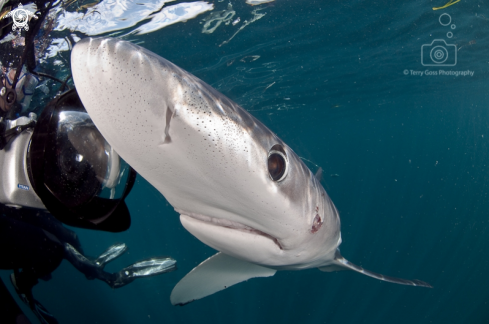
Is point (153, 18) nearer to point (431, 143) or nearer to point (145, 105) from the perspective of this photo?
point (145, 105)

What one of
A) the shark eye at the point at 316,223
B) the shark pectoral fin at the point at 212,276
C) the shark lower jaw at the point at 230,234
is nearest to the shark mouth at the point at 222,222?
the shark lower jaw at the point at 230,234

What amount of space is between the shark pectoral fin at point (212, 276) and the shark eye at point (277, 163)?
1884 millimetres

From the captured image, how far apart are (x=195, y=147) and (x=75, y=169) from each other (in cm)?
112

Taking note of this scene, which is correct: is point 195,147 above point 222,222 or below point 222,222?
above

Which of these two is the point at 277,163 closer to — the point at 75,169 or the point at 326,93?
the point at 75,169

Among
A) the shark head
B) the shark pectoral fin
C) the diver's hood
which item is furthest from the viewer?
the shark pectoral fin

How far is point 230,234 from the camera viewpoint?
1.76 m

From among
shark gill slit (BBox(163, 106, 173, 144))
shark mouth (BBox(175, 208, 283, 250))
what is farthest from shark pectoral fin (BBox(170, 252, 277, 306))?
shark gill slit (BBox(163, 106, 173, 144))

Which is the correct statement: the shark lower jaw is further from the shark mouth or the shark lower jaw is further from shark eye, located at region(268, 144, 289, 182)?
shark eye, located at region(268, 144, 289, 182)

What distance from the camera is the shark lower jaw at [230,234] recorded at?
1.74 metres

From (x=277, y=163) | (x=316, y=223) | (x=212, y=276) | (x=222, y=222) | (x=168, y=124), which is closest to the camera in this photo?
(x=168, y=124)

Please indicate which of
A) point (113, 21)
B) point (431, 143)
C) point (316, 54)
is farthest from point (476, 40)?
point (431, 143)

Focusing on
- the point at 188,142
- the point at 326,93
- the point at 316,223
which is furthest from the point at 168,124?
the point at 326,93

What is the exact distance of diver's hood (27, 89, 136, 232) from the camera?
1.66 meters
